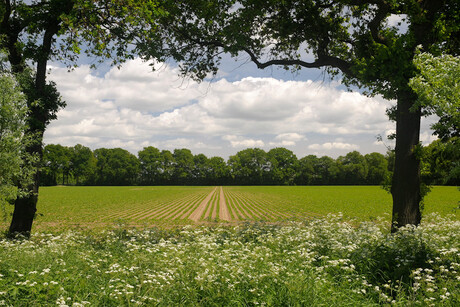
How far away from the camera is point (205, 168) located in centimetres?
13338

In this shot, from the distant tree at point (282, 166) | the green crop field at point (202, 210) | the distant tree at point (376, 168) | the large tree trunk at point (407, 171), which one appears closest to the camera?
the large tree trunk at point (407, 171)

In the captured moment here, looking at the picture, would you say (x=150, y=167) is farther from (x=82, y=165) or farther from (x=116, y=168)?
(x=82, y=165)

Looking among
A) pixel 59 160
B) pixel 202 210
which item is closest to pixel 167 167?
pixel 59 160

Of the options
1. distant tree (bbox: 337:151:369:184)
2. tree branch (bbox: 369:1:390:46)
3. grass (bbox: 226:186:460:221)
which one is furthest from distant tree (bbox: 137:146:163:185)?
tree branch (bbox: 369:1:390:46)

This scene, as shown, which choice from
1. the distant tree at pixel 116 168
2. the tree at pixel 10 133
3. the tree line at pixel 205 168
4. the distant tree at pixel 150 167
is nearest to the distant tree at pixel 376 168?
the tree line at pixel 205 168

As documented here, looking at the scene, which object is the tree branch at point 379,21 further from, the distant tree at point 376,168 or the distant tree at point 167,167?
the distant tree at point 167,167

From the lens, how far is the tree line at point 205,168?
11525 centimetres

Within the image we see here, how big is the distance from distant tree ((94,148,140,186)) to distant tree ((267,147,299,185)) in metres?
58.5

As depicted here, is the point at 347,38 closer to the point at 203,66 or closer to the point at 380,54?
the point at 380,54

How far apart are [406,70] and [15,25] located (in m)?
16.1

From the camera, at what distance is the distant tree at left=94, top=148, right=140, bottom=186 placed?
11944 cm

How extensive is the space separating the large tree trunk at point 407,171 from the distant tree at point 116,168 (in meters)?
119

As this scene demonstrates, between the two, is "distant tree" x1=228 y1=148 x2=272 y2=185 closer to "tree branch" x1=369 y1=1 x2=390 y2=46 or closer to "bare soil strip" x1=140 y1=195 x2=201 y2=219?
"bare soil strip" x1=140 y1=195 x2=201 y2=219

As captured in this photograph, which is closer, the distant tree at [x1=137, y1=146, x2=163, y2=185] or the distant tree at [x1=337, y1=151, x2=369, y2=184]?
the distant tree at [x1=337, y1=151, x2=369, y2=184]
